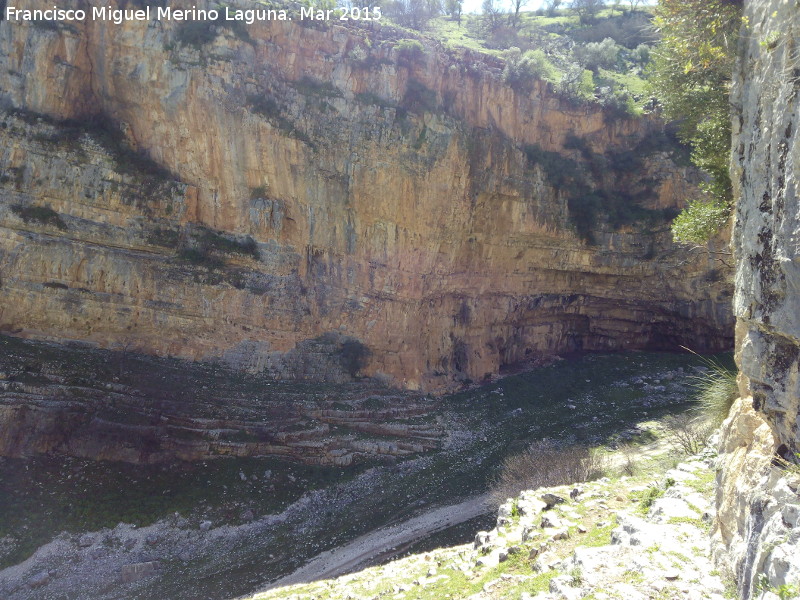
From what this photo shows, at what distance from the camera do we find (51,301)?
2097 cm

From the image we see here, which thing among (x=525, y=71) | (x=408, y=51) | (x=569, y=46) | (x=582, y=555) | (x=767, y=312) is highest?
(x=569, y=46)

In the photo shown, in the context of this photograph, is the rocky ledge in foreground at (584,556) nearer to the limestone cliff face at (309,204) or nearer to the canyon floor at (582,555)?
the canyon floor at (582,555)

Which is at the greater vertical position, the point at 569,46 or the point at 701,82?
the point at 569,46

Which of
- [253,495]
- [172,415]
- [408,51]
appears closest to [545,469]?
[253,495]

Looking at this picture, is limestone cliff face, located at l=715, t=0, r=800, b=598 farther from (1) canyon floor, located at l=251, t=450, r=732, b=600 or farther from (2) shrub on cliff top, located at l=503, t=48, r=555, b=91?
(2) shrub on cliff top, located at l=503, t=48, r=555, b=91

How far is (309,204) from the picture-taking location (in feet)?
80.6

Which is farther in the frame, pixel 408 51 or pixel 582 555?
pixel 408 51

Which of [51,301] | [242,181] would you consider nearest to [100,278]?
[51,301]

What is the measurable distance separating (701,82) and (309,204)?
58.8 ft

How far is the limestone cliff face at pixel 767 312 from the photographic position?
4.73m

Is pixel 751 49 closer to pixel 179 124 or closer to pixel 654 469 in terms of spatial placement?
pixel 654 469

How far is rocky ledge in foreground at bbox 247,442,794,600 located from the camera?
20.2 feet

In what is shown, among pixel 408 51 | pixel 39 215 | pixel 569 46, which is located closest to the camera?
pixel 39 215

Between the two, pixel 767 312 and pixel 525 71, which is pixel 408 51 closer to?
pixel 525 71
